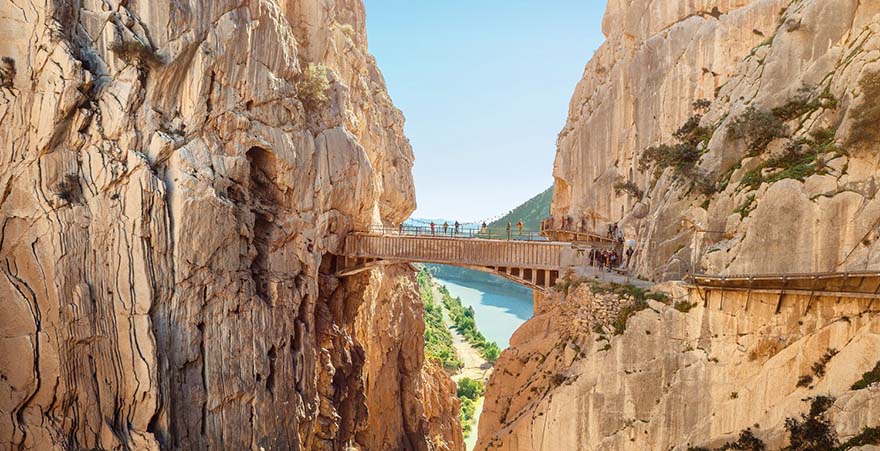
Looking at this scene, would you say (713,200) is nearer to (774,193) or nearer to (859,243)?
(774,193)

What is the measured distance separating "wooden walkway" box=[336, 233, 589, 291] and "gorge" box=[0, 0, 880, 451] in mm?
158

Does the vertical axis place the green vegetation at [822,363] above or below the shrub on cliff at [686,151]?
below

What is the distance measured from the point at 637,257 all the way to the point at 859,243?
8.27 m

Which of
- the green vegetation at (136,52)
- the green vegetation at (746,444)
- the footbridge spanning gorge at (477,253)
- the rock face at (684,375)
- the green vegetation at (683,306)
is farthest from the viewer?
the footbridge spanning gorge at (477,253)

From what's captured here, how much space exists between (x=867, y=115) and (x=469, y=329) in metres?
70.8

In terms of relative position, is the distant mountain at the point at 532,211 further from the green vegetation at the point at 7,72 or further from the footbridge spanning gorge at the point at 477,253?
the green vegetation at the point at 7,72

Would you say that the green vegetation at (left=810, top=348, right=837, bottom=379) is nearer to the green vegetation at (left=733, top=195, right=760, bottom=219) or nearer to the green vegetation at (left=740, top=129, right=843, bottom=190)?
the green vegetation at (left=733, top=195, right=760, bottom=219)

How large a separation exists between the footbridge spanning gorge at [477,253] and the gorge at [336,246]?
0.53 ft

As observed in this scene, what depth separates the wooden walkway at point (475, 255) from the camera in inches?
976

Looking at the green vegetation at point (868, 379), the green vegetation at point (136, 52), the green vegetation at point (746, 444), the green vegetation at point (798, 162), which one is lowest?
the green vegetation at point (746, 444)

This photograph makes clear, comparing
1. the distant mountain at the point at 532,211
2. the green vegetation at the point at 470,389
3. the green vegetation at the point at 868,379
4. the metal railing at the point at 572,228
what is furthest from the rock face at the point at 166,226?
the distant mountain at the point at 532,211

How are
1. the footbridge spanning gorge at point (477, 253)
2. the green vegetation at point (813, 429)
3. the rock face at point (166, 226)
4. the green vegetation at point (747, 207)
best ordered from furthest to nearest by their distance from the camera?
the footbridge spanning gorge at point (477, 253), the rock face at point (166, 226), the green vegetation at point (747, 207), the green vegetation at point (813, 429)

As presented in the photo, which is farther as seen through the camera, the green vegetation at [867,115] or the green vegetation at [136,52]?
the green vegetation at [136,52]

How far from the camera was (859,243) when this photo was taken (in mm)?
13375
